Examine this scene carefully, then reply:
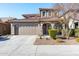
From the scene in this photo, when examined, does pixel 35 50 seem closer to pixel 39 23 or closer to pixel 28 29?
pixel 28 29

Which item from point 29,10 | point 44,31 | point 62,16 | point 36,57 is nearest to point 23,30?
point 44,31

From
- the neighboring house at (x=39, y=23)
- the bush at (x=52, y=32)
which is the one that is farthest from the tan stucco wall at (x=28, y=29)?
the bush at (x=52, y=32)

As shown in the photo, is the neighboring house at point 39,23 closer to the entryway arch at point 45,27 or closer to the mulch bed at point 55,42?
the entryway arch at point 45,27

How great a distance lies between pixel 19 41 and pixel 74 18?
15.7ft

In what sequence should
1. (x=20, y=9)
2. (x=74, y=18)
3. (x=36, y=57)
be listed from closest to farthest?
(x=36, y=57), (x=20, y=9), (x=74, y=18)

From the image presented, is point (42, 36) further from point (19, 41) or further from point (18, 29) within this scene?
point (18, 29)

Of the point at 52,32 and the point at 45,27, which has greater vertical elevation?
the point at 45,27

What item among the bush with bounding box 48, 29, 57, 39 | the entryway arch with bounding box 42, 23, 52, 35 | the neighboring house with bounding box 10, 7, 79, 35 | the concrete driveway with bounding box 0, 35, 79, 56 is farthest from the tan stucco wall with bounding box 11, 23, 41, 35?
the concrete driveway with bounding box 0, 35, 79, 56

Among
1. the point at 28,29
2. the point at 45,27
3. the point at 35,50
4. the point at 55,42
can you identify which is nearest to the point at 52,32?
the point at 45,27

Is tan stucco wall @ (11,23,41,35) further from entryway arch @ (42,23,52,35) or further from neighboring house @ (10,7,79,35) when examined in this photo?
entryway arch @ (42,23,52,35)

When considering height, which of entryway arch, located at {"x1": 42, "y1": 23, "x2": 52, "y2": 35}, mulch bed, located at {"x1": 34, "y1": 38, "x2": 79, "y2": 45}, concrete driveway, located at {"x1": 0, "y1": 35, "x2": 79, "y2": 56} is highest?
entryway arch, located at {"x1": 42, "y1": 23, "x2": 52, "y2": 35}

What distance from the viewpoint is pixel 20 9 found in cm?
1132

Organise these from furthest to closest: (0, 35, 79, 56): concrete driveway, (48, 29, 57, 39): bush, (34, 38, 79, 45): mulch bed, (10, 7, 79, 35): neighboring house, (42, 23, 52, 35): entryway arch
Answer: (10, 7, 79, 35): neighboring house → (42, 23, 52, 35): entryway arch → (48, 29, 57, 39): bush → (34, 38, 79, 45): mulch bed → (0, 35, 79, 56): concrete driveway

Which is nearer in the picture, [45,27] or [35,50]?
[35,50]
